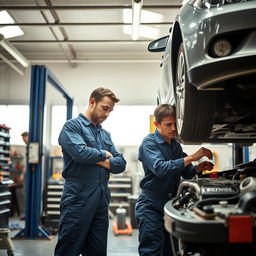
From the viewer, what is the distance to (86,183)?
2.33 m

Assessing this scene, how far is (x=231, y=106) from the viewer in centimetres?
194


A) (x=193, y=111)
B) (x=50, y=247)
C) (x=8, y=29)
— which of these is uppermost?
A: (x=8, y=29)

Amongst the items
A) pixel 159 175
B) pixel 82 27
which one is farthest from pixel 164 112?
pixel 82 27

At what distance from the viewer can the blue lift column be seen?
15.2ft

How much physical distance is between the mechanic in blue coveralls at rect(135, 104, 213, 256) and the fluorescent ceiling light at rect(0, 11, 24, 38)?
4.61 metres

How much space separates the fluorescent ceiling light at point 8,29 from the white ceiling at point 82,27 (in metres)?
0.11

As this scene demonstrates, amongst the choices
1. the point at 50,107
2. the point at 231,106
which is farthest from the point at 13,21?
the point at 231,106

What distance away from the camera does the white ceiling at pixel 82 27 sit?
18.7 feet

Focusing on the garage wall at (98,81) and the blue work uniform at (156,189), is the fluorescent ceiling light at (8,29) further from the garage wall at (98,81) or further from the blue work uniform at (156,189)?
the blue work uniform at (156,189)

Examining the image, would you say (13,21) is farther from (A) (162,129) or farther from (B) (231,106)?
(B) (231,106)

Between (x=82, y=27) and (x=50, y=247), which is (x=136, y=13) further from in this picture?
(x=50, y=247)

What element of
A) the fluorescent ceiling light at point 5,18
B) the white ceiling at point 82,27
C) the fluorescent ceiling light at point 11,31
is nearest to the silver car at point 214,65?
the white ceiling at point 82,27

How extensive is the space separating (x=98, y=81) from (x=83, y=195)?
6.32m

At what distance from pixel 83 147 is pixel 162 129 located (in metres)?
0.54
